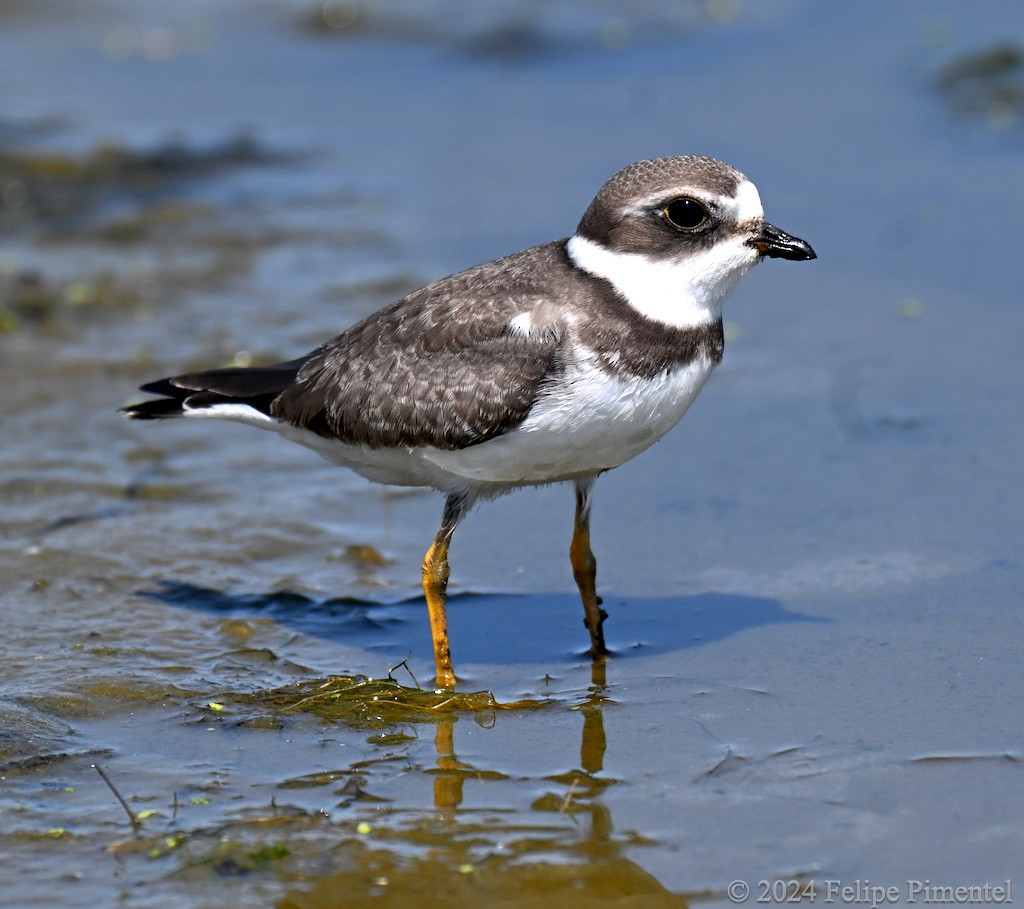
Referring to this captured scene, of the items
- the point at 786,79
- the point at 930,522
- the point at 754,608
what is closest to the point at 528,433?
the point at 754,608

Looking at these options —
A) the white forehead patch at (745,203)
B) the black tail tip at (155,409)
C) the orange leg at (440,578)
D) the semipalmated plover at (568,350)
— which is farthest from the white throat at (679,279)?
the black tail tip at (155,409)

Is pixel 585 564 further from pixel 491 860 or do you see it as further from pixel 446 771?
pixel 491 860

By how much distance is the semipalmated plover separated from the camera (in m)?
7.41

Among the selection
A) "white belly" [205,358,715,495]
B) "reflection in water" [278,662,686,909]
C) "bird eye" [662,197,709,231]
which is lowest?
"reflection in water" [278,662,686,909]

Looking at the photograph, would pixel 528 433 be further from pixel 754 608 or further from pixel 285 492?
pixel 285 492

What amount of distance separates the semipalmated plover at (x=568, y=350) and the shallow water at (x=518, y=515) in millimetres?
1035

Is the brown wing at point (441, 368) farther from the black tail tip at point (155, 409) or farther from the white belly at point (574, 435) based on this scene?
the black tail tip at point (155, 409)

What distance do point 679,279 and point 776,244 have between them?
53cm

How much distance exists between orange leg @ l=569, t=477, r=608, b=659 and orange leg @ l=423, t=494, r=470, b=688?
0.66 meters

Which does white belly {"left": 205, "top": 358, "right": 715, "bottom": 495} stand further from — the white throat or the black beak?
the black beak

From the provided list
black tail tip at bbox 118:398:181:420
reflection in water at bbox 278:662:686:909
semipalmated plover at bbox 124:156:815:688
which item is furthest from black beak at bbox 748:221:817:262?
black tail tip at bbox 118:398:181:420

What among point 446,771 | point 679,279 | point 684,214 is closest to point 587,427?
point 679,279

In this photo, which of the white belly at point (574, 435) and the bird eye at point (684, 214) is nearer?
the white belly at point (574, 435)

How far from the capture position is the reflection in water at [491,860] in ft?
19.1
